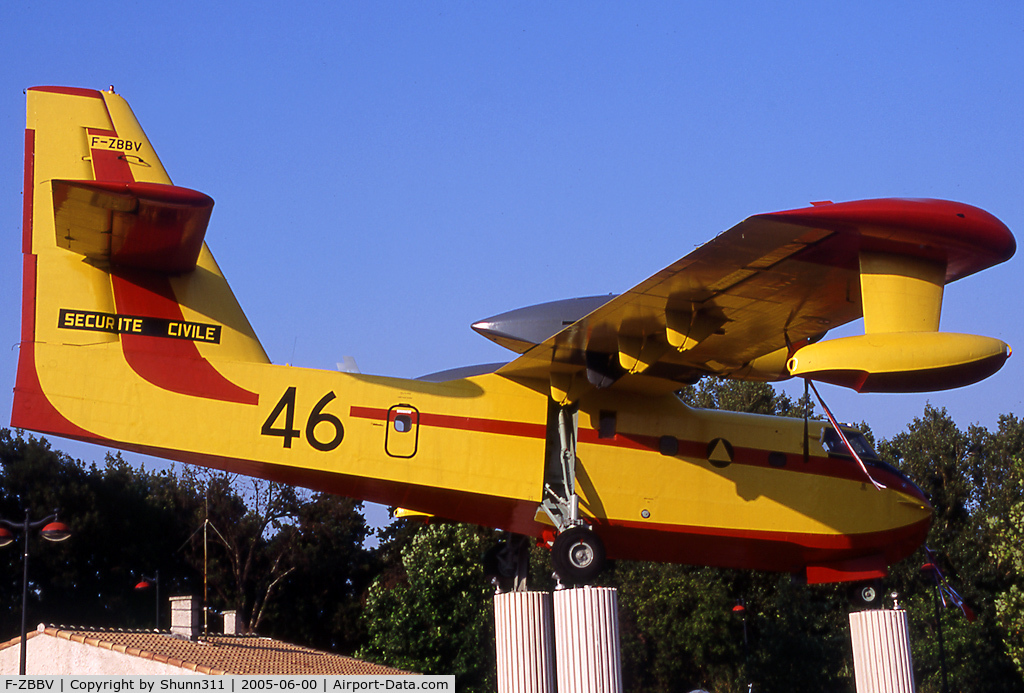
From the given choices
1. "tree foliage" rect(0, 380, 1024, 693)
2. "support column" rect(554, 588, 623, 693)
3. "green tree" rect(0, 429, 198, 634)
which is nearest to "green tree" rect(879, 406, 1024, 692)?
"tree foliage" rect(0, 380, 1024, 693)

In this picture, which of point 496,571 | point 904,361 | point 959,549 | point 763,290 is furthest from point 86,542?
point 904,361

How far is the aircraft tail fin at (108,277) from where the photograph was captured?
12.8 metres

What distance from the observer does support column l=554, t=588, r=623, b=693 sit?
504 inches

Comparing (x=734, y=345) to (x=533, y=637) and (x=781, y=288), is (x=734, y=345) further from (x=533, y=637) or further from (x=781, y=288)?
(x=533, y=637)

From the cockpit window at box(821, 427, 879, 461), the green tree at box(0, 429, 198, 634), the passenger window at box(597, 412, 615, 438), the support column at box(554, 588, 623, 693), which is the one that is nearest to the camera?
the support column at box(554, 588, 623, 693)

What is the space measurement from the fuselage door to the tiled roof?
7.43m

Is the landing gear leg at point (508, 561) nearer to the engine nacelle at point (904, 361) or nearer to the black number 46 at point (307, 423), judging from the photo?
the black number 46 at point (307, 423)

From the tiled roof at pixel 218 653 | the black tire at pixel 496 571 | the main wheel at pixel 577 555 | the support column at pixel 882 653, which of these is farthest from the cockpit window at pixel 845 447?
the tiled roof at pixel 218 653

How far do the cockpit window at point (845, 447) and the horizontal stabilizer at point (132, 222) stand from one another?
10639 millimetres

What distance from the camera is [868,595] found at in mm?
16844

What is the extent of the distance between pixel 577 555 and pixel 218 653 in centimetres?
1125

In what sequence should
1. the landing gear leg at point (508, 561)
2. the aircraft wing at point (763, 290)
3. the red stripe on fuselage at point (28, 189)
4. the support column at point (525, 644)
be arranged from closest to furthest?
the aircraft wing at point (763, 290) < the red stripe on fuselage at point (28, 189) < the support column at point (525, 644) < the landing gear leg at point (508, 561)

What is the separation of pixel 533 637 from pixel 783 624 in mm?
18774

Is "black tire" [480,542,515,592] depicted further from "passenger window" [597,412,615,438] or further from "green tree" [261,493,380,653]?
"green tree" [261,493,380,653]
